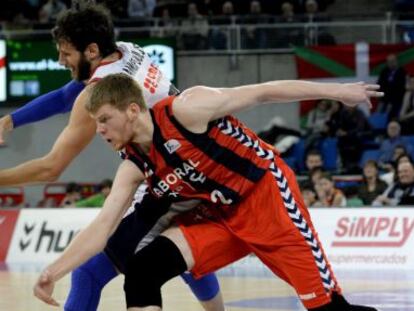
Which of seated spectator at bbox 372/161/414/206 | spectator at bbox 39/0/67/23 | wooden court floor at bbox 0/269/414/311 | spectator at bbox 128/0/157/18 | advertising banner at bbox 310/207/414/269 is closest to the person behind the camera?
wooden court floor at bbox 0/269/414/311

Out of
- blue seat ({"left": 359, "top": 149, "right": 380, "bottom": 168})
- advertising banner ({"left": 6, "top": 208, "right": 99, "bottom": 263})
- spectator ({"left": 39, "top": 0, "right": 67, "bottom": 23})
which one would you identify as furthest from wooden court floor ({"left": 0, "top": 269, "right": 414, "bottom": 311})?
spectator ({"left": 39, "top": 0, "right": 67, "bottom": 23})

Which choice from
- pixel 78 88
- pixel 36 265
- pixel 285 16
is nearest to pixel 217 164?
pixel 78 88

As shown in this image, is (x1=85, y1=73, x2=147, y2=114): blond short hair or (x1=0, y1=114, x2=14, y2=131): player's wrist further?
(x1=0, y1=114, x2=14, y2=131): player's wrist

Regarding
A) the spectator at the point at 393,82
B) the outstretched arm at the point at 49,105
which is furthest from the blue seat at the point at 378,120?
the outstretched arm at the point at 49,105

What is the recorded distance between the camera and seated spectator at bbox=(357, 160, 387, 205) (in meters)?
13.2

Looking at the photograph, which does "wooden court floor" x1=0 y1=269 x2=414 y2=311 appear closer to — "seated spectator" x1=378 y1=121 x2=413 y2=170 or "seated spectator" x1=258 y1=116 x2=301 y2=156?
"seated spectator" x1=378 y1=121 x2=413 y2=170

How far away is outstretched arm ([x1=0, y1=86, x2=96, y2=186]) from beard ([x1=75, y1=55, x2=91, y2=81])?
0.62ft

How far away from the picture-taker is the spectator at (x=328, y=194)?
13.2 meters

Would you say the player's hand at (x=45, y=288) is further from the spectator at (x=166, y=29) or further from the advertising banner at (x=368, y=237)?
the spectator at (x=166, y=29)

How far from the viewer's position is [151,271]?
213 inches

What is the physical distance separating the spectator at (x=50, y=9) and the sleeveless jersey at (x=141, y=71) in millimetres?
12180

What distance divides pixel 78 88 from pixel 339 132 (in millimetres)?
9899

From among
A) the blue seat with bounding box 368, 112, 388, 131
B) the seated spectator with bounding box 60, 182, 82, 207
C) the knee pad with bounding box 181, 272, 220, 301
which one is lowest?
the seated spectator with bounding box 60, 182, 82, 207

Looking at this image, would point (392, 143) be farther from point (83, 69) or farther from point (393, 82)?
point (83, 69)
